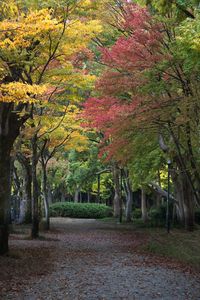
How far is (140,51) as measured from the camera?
35.3 ft

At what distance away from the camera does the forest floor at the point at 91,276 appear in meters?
7.30

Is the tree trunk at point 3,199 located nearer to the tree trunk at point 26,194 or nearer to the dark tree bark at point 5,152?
the dark tree bark at point 5,152

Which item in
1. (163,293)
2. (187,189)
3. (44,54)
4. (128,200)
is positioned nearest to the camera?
(163,293)

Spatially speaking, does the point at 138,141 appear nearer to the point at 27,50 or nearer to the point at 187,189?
the point at 27,50

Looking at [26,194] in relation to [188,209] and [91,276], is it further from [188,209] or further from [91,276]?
[91,276]

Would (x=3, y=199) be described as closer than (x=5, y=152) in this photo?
Yes

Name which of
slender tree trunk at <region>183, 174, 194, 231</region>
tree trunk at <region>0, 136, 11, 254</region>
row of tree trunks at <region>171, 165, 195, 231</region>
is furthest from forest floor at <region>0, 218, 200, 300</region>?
slender tree trunk at <region>183, 174, 194, 231</region>

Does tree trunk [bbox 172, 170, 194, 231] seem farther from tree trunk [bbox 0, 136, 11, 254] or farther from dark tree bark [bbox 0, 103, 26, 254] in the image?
tree trunk [bbox 0, 136, 11, 254]

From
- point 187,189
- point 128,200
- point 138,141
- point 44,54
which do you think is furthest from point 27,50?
point 128,200

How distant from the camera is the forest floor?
7305 millimetres

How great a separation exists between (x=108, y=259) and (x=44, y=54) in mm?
6255

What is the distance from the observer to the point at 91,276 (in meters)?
9.04

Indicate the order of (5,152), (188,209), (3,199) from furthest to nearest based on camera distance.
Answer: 1. (188,209)
2. (5,152)
3. (3,199)

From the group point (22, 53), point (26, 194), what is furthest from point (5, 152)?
point (26, 194)
